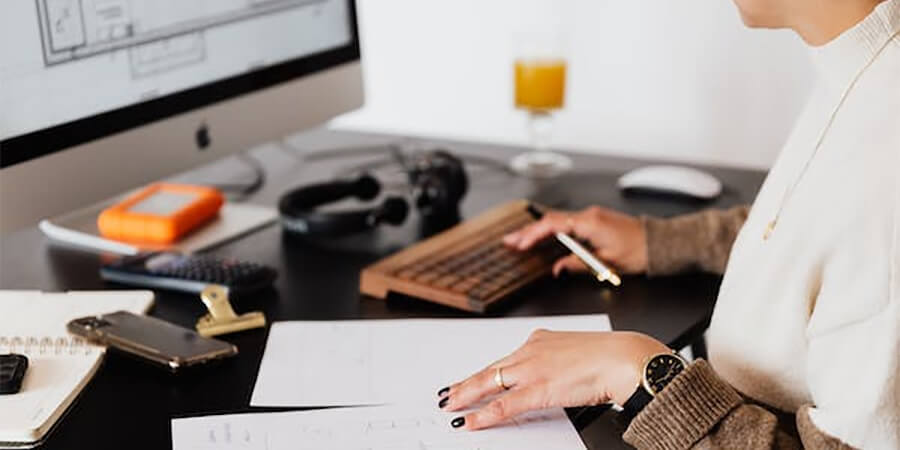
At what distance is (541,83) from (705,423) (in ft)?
2.79

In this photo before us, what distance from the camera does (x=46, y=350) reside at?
106 centimetres

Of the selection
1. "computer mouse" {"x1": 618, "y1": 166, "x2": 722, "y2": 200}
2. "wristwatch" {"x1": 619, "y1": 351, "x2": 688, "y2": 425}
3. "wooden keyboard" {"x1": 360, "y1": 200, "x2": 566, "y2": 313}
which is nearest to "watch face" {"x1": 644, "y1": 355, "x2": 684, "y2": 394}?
"wristwatch" {"x1": 619, "y1": 351, "x2": 688, "y2": 425}

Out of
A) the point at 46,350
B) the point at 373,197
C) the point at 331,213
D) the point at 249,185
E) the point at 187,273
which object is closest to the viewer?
the point at 46,350

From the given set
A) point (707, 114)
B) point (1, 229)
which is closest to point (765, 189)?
point (1, 229)

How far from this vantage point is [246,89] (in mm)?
1422

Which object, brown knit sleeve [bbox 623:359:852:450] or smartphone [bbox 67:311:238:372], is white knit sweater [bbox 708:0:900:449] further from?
smartphone [bbox 67:311:238:372]

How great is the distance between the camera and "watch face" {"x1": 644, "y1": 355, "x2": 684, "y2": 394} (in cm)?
94

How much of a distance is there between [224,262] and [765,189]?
54 centimetres

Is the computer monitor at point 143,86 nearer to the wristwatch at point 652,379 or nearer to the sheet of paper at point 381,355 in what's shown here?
the sheet of paper at point 381,355

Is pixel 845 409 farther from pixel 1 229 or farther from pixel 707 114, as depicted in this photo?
pixel 707 114

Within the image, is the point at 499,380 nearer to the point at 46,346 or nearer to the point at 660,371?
the point at 660,371

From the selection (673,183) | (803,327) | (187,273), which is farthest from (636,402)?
(673,183)

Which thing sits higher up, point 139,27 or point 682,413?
point 139,27

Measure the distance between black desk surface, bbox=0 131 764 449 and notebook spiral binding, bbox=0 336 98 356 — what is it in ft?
0.09
